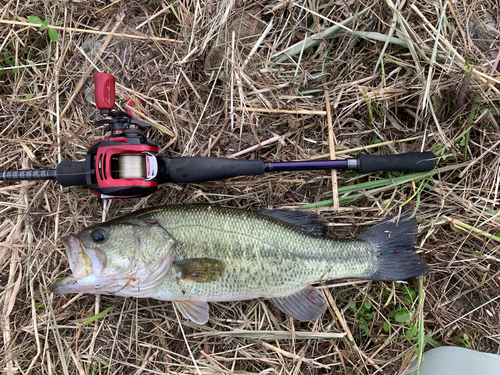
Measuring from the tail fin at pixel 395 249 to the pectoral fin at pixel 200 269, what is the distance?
1200 mm

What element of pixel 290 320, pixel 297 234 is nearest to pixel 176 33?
pixel 297 234

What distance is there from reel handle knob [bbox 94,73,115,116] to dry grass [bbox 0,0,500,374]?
1.82 ft

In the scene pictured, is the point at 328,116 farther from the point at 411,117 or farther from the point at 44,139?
the point at 44,139

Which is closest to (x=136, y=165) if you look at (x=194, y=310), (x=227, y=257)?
(x=227, y=257)

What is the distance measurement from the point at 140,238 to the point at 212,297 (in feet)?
2.35

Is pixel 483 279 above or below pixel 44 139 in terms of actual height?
below

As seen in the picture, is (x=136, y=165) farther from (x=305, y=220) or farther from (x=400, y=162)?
(x=400, y=162)

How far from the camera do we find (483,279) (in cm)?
252

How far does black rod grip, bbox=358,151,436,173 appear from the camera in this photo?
7.64 ft

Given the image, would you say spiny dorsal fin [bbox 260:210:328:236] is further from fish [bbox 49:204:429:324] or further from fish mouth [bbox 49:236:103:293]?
fish mouth [bbox 49:236:103:293]

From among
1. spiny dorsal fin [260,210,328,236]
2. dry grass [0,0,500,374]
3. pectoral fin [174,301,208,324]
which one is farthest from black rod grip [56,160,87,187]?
spiny dorsal fin [260,210,328,236]

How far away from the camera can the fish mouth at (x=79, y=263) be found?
206 centimetres

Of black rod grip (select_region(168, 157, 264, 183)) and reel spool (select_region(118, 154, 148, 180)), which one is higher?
reel spool (select_region(118, 154, 148, 180))

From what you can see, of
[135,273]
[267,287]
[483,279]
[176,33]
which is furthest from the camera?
[176,33]
